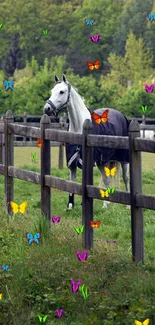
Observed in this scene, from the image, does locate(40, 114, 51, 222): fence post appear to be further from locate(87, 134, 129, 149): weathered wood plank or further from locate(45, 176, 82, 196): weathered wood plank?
locate(87, 134, 129, 149): weathered wood plank

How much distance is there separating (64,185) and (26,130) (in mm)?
2088

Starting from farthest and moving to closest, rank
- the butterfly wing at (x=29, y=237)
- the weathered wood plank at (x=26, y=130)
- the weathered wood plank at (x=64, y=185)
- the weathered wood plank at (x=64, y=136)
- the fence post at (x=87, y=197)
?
the weathered wood plank at (x=26, y=130) < the weathered wood plank at (x=64, y=136) < the weathered wood plank at (x=64, y=185) < the fence post at (x=87, y=197) < the butterfly wing at (x=29, y=237)

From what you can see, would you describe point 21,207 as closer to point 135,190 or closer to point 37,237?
point 37,237

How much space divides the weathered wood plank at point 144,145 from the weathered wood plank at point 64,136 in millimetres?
1313

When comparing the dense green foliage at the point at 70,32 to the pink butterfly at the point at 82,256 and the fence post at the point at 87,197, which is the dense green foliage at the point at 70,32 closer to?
the fence post at the point at 87,197


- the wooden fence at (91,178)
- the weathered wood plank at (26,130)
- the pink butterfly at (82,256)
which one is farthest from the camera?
the weathered wood plank at (26,130)

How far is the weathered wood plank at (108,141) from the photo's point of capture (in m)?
8.96

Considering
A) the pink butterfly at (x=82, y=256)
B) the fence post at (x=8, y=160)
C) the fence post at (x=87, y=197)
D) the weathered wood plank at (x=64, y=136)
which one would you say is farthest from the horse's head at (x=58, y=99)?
the pink butterfly at (x=82, y=256)

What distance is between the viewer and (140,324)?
638cm

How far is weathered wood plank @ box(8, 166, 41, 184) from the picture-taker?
36.7 ft

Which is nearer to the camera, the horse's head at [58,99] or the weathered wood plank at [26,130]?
the weathered wood plank at [26,130]

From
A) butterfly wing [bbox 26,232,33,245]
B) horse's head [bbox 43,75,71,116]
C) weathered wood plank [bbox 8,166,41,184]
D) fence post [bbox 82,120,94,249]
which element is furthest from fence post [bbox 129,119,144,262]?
horse's head [bbox 43,75,71,116]

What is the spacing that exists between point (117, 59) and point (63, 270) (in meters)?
70.4

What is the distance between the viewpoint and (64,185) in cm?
1017
